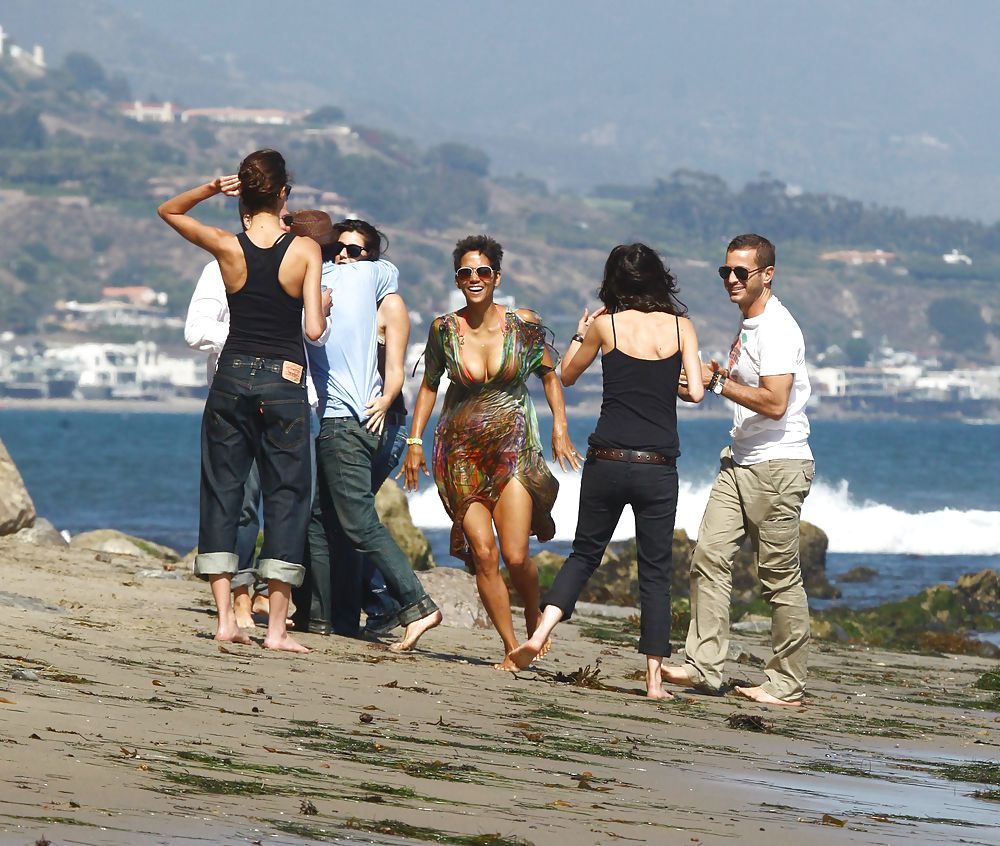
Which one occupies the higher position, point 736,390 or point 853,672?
point 736,390

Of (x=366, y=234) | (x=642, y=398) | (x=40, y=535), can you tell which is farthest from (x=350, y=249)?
(x=40, y=535)

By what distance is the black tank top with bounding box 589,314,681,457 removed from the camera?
645 cm

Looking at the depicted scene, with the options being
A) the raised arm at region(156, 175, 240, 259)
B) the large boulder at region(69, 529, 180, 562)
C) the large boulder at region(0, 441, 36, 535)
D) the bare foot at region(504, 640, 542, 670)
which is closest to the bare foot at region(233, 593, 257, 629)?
the bare foot at region(504, 640, 542, 670)

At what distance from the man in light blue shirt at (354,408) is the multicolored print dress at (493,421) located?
0.29 meters

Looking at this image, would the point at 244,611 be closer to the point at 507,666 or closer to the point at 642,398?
the point at 507,666

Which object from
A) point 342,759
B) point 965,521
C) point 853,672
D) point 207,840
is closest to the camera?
point 207,840

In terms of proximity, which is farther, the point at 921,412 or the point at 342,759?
the point at 921,412

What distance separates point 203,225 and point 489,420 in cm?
130

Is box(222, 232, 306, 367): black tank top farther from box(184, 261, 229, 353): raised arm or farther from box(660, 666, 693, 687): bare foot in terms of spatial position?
box(660, 666, 693, 687): bare foot

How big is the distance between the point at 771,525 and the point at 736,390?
535 mm

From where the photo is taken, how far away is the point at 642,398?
6453 millimetres

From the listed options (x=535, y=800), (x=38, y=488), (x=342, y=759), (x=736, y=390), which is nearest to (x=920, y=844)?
(x=535, y=800)

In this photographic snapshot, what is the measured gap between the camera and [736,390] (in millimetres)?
6559

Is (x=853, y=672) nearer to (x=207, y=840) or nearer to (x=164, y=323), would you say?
(x=207, y=840)
